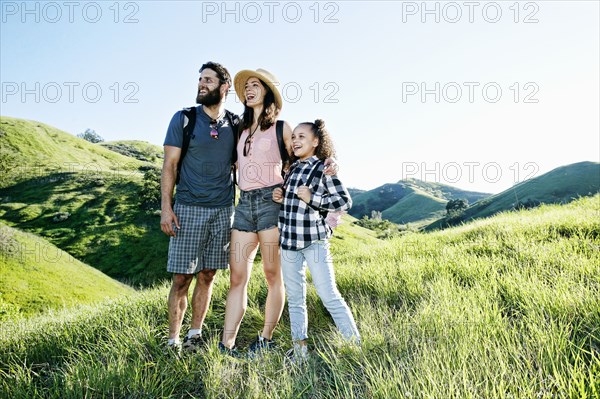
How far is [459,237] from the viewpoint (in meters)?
7.24

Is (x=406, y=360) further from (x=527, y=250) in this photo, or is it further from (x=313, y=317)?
(x=527, y=250)

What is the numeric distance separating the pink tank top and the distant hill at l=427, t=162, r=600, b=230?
8644 centimetres

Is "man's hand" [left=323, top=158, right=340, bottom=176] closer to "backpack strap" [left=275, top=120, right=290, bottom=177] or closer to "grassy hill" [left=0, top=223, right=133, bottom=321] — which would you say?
"backpack strap" [left=275, top=120, right=290, bottom=177]

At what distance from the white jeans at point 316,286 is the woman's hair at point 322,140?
96cm

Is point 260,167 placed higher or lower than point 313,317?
higher

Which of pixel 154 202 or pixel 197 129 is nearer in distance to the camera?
pixel 197 129

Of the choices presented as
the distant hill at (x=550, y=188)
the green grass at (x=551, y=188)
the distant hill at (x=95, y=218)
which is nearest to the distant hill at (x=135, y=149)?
the distant hill at (x=95, y=218)

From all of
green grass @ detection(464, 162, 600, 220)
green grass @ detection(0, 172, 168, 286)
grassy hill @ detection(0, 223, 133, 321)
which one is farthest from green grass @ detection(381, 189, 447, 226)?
grassy hill @ detection(0, 223, 133, 321)

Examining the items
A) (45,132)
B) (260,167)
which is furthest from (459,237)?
(45,132)

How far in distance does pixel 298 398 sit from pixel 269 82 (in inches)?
126

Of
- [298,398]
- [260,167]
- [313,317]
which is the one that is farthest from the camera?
[313,317]

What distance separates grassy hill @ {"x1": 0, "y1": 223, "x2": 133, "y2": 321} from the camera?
15.4 meters

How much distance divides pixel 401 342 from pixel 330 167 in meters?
1.75

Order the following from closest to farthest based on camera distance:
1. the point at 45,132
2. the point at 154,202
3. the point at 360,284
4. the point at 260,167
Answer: the point at 260,167 < the point at 360,284 < the point at 154,202 < the point at 45,132
